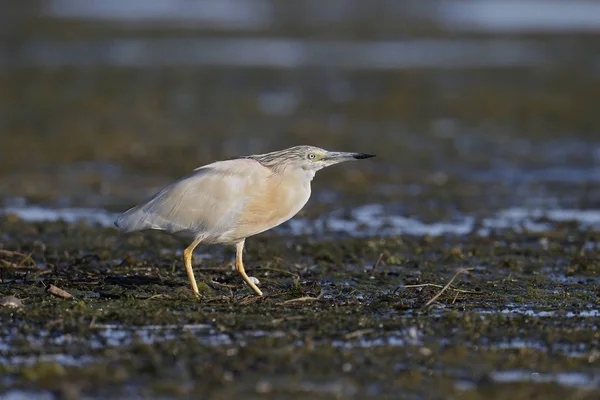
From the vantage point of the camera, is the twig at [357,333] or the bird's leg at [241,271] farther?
the bird's leg at [241,271]

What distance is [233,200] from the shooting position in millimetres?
8531

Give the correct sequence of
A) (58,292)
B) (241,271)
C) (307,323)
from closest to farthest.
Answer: (307,323) → (58,292) → (241,271)

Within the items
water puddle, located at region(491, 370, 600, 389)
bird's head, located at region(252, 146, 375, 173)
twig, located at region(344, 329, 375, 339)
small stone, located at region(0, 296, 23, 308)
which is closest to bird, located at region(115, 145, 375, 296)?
bird's head, located at region(252, 146, 375, 173)

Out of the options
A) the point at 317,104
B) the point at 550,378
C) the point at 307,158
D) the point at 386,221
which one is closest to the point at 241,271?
the point at 307,158

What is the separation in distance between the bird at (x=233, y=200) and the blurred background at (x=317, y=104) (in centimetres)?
457

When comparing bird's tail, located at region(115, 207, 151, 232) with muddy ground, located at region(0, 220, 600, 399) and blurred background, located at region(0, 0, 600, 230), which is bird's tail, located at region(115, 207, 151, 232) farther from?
blurred background, located at region(0, 0, 600, 230)

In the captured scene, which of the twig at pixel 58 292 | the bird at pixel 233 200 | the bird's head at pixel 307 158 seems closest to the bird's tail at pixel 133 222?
the bird at pixel 233 200

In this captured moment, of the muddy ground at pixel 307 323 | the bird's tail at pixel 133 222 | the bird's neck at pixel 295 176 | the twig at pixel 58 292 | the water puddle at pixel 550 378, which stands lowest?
the water puddle at pixel 550 378

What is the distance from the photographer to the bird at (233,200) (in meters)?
8.55

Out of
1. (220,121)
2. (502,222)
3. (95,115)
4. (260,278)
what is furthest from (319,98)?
(260,278)

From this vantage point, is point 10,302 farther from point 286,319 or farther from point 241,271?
point 286,319

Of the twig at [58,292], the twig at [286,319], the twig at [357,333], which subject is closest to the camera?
the twig at [357,333]

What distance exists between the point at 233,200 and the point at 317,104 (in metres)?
14.4

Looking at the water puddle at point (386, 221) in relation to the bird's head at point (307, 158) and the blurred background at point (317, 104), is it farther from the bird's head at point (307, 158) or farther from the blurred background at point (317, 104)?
the bird's head at point (307, 158)
